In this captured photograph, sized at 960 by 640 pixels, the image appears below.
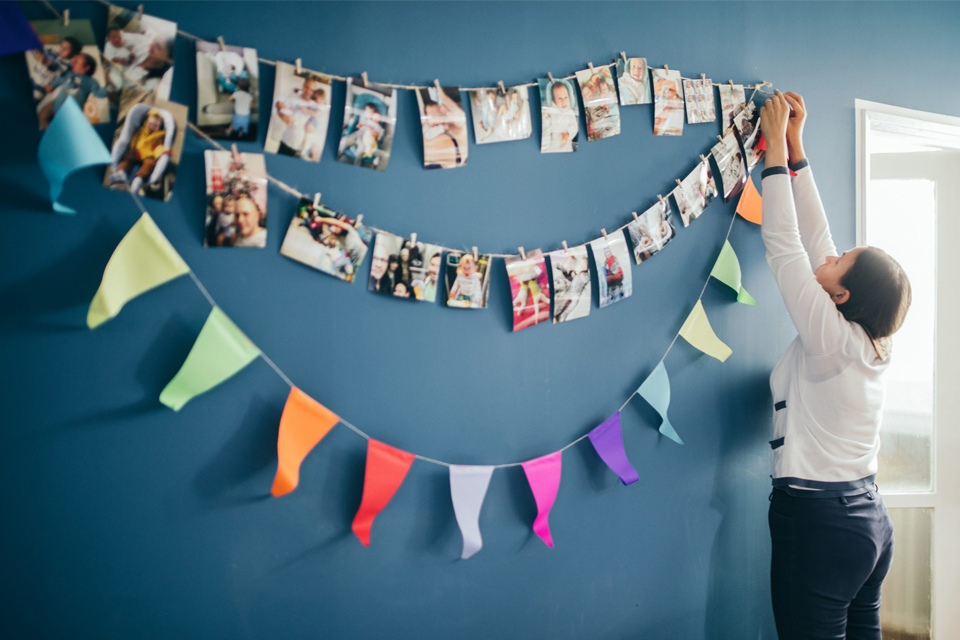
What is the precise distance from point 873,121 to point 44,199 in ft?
8.43

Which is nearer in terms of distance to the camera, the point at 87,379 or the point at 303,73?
the point at 87,379

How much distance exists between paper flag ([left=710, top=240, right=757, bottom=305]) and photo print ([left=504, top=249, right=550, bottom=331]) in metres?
0.59

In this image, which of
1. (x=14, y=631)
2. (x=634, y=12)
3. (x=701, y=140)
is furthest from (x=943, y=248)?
(x=14, y=631)

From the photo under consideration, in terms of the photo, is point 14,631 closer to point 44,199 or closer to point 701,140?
point 44,199

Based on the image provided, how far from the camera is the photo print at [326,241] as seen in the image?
4.08ft

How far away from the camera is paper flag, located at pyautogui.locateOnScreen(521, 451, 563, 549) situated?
144 centimetres

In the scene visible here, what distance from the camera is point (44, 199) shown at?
1.09 meters

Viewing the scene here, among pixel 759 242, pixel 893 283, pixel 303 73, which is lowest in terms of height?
pixel 893 283

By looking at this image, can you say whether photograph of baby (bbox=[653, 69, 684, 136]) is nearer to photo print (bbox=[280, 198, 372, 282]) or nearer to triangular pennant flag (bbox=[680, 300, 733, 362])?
triangular pennant flag (bbox=[680, 300, 733, 362])

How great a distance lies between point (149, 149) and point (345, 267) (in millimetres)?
457

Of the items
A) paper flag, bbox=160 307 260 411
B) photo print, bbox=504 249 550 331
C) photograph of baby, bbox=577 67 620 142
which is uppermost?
photograph of baby, bbox=577 67 620 142

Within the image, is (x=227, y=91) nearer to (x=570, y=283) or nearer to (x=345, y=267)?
(x=345, y=267)

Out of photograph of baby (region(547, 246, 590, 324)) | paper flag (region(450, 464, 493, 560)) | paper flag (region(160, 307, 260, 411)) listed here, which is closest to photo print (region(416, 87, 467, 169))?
photograph of baby (region(547, 246, 590, 324))

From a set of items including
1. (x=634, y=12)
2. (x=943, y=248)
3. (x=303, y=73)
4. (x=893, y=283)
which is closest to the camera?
(x=303, y=73)
